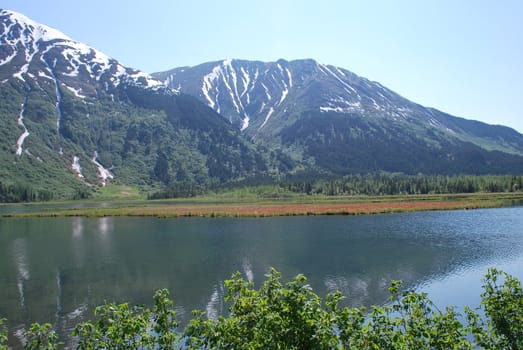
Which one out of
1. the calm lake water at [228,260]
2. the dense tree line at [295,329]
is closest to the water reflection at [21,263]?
the calm lake water at [228,260]

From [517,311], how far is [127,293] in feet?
108

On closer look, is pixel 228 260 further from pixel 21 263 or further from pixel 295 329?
pixel 295 329

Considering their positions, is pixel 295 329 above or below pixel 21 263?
above

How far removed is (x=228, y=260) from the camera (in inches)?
2109

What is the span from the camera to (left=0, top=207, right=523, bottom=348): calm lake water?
36219 mm

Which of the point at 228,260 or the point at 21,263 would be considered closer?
the point at 228,260

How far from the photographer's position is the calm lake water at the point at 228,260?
36.2 metres

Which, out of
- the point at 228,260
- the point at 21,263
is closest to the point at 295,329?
the point at 228,260

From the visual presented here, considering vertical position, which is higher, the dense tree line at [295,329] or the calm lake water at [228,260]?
the dense tree line at [295,329]

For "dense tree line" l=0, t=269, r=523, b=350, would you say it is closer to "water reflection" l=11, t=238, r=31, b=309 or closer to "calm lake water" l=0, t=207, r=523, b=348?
"calm lake water" l=0, t=207, r=523, b=348

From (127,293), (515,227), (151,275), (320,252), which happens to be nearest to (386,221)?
(515,227)

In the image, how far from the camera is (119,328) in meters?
14.2

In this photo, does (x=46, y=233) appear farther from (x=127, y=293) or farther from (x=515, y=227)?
(x=515, y=227)

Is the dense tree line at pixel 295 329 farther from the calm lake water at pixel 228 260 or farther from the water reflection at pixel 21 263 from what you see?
the water reflection at pixel 21 263
